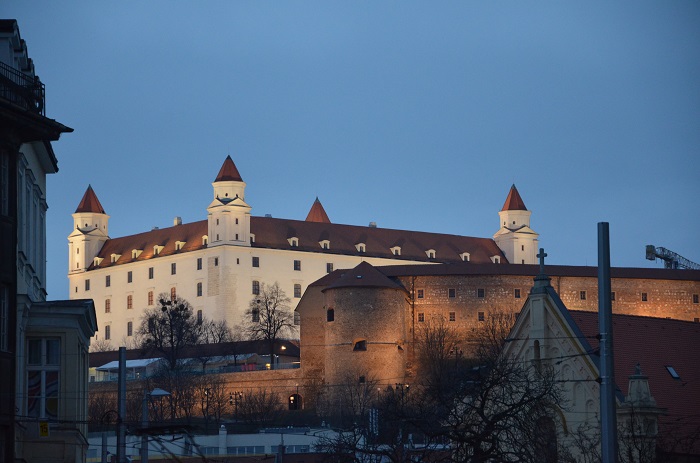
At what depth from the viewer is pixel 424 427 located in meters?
30.7

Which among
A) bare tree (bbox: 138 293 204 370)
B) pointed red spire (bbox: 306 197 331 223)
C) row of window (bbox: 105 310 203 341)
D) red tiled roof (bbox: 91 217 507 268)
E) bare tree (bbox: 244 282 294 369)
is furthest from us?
pointed red spire (bbox: 306 197 331 223)

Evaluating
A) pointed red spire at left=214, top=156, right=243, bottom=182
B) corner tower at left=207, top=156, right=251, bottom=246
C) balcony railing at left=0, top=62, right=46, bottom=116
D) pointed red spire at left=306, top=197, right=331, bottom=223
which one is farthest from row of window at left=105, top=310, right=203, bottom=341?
balcony railing at left=0, top=62, right=46, bottom=116

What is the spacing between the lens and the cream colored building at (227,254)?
156 meters

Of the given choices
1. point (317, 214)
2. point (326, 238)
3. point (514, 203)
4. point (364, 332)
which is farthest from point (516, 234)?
point (364, 332)

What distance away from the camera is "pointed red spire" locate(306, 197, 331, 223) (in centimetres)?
18926

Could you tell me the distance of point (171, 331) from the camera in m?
134

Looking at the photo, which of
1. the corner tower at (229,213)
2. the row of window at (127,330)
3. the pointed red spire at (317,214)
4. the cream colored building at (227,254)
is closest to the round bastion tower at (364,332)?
the cream colored building at (227,254)

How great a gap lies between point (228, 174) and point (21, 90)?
13829 centimetres

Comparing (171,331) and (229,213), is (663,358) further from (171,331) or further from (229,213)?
(229,213)

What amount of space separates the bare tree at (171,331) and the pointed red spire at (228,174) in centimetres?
1861

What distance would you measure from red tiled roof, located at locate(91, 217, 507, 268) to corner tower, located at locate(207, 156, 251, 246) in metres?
1.49

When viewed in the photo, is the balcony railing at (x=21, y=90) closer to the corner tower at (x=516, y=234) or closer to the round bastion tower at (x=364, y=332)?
the round bastion tower at (x=364, y=332)

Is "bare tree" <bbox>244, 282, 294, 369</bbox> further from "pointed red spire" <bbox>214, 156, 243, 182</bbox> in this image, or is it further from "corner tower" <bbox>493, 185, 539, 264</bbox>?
"corner tower" <bbox>493, 185, 539, 264</bbox>

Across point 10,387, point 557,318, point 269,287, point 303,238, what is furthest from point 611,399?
point 303,238
